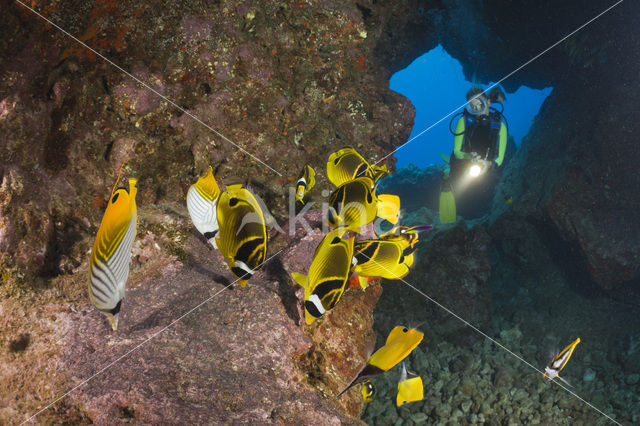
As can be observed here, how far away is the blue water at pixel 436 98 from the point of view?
99688 millimetres

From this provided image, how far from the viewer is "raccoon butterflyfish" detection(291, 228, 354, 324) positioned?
1562 millimetres

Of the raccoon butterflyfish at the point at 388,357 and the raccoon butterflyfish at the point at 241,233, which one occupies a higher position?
the raccoon butterflyfish at the point at 241,233

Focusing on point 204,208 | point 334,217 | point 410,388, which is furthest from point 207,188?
point 410,388

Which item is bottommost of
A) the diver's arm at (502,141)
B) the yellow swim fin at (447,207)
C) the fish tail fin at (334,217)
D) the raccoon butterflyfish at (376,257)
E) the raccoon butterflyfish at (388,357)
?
the yellow swim fin at (447,207)

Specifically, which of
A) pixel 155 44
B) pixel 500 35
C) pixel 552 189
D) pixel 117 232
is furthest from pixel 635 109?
pixel 117 232

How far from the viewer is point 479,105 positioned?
20.5 feet

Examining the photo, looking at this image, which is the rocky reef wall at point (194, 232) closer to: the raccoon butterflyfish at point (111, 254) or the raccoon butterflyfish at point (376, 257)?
the raccoon butterflyfish at point (376, 257)

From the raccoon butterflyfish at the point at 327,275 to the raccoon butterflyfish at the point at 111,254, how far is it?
0.83m

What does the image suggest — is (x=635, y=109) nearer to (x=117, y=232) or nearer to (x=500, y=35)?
(x=500, y=35)

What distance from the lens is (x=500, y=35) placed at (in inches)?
417

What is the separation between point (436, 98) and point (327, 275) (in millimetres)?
128962

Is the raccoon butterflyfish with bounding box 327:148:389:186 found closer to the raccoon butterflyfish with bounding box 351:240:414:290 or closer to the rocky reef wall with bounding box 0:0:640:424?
the raccoon butterflyfish with bounding box 351:240:414:290

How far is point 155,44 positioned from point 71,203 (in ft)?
5.87

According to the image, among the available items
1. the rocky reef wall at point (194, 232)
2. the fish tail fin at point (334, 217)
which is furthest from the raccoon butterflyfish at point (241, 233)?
the rocky reef wall at point (194, 232)
